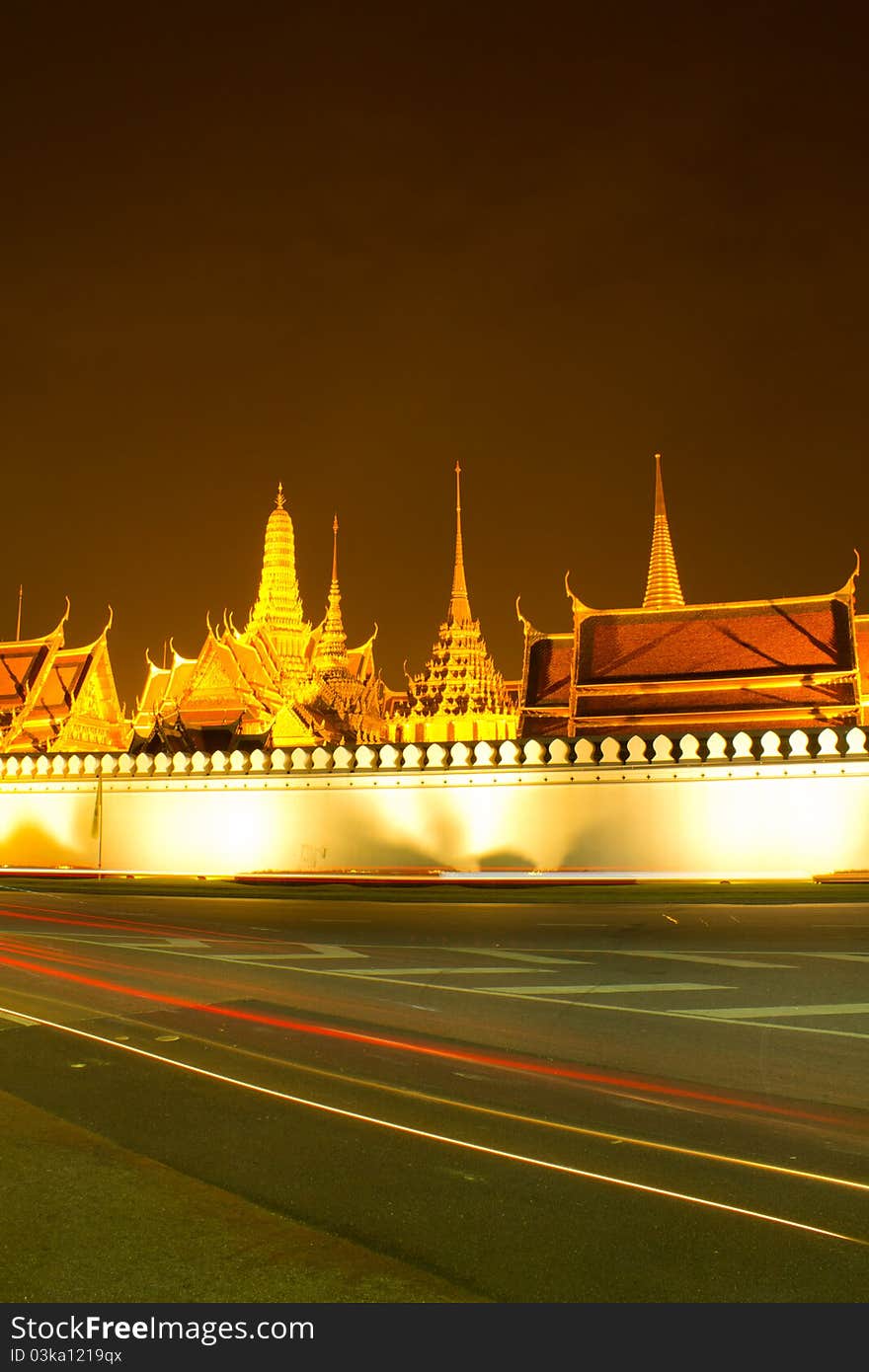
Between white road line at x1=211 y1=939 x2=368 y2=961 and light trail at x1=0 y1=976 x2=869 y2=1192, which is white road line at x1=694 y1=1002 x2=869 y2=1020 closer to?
light trail at x1=0 y1=976 x2=869 y2=1192

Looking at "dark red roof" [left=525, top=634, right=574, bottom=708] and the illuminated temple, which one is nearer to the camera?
the illuminated temple

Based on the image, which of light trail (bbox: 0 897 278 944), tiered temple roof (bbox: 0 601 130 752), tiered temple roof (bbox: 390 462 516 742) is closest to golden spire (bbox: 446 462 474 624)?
tiered temple roof (bbox: 390 462 516 742)

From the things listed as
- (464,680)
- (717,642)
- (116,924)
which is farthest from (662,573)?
(116,924)

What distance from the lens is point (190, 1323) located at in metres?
2.96

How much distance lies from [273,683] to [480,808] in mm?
27942

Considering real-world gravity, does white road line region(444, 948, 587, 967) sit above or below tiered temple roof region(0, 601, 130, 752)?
below

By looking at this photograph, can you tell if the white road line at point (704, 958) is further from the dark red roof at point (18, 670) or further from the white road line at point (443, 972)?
the dark red roof at point (18, 670)

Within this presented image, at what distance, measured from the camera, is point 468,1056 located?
20.8 feet

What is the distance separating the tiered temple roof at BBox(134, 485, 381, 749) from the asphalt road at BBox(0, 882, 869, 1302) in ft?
55.2

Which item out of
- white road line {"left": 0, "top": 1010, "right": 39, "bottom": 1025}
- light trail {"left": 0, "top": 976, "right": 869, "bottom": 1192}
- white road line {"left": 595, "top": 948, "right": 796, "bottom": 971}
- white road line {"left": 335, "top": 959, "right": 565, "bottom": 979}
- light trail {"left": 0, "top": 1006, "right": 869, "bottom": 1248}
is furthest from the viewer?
white road line {"left": 595, "top": 948, "right": 796, "bottom": 971}

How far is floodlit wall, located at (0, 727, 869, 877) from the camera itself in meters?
18.7

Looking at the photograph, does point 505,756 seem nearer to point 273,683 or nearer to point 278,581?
point 273,683

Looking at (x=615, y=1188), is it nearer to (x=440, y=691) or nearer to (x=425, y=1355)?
(x=425, y=1355)

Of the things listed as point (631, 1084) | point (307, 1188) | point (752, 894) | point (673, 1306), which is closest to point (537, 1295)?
point (673, 1306)
